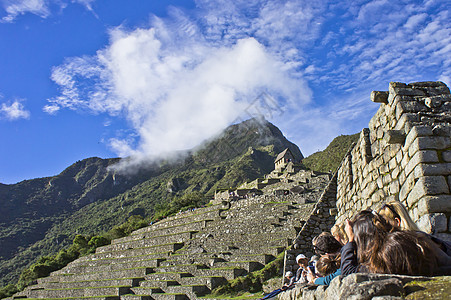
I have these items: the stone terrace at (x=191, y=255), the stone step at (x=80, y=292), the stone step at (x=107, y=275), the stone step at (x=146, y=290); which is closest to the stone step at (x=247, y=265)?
the stone terrace at (x=191, y=255)

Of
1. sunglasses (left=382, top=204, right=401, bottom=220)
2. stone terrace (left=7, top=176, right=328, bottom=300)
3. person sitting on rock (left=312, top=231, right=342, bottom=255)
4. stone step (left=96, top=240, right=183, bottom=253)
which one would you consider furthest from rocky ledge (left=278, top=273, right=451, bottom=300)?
stone step (left=96, top=240, right=183, bottom=253)

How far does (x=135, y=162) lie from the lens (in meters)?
128


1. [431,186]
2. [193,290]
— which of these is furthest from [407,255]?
[193,290]

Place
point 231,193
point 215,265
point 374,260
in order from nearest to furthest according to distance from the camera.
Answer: point 374,260, point 215,265, point 231,193

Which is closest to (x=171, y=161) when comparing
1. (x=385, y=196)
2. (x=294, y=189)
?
(x=294, y=189)

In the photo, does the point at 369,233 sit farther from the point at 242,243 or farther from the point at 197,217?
the point at 197,217

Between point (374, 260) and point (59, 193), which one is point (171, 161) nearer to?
point (59, 193)

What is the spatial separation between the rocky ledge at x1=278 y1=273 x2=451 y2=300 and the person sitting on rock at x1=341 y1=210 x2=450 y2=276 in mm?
210

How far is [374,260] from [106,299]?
1737 centimetres

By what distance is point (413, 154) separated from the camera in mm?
3475

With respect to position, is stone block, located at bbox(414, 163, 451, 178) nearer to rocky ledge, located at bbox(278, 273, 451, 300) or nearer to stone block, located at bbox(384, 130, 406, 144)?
stone block, located at bbox(384, 130, 406, 144)

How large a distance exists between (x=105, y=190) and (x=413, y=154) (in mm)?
117950

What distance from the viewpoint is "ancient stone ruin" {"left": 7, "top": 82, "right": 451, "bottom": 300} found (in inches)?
129

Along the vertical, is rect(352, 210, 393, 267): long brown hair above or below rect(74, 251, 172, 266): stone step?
above
